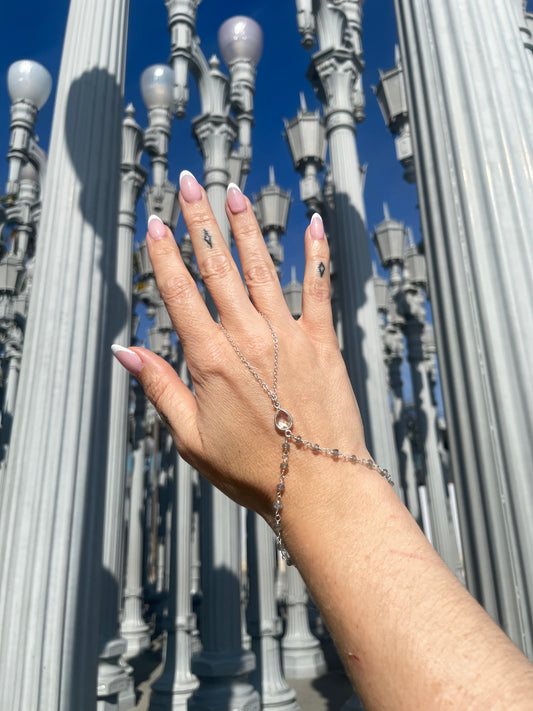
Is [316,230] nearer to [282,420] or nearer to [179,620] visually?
[282,420]

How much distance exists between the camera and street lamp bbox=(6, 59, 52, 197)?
11516mm

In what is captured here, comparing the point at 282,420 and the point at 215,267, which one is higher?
the point at 215,267

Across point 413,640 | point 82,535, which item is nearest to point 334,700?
point 82,535

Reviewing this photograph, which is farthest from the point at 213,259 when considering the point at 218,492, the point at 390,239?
the point at 390,239

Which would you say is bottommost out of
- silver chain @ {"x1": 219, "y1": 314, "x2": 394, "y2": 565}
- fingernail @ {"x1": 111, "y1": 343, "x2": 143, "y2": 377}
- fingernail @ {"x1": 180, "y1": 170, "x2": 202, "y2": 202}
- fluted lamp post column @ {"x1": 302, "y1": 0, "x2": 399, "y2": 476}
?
silver chain @ {"x1": 219, "y1": 314, "x2": 394, "y2": 565}

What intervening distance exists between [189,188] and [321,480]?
885 millimetres

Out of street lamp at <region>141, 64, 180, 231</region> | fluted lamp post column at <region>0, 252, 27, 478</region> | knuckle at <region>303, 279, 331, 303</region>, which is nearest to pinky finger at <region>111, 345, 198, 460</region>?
knuckle at <region>303, 279, 331, 303</region>

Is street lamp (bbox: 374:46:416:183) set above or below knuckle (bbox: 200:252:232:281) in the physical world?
above

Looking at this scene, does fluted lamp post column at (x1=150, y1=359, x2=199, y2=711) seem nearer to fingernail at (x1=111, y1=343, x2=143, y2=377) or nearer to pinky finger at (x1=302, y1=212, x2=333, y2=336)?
fingernail at (x1=111, y1=343, x2=143, y2=377)

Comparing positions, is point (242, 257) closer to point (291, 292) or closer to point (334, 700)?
point (291, 292)

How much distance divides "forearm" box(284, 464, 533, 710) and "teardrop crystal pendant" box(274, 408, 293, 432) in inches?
3.4

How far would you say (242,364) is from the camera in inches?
49.3

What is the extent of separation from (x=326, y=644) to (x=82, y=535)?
49.2 feet

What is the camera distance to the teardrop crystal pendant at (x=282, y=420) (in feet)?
3.82
